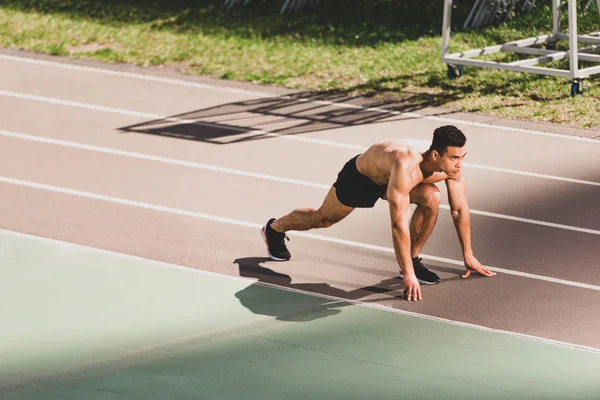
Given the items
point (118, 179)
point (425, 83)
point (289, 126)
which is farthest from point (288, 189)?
point (425, 83)

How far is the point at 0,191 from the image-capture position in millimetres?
10391

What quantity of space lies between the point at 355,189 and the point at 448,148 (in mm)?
914

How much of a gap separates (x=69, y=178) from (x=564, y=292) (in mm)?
5179

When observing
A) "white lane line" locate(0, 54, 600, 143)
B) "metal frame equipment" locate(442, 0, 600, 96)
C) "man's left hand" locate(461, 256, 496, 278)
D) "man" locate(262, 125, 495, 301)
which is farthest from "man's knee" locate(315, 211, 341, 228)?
"metal frame equipment" locate(442, 0, 600, 96)

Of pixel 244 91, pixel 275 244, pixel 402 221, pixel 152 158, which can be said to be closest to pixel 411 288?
pixel 402 221

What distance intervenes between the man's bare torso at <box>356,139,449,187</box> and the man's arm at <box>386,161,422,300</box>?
1.8 inches

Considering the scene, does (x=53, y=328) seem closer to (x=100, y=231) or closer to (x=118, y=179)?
(x=100, y=231)

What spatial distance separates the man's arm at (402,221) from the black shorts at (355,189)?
49 centimetres

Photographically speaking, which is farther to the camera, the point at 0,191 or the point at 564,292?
the point at 0,191

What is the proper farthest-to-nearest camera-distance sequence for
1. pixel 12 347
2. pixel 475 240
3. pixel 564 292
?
1. pixel 475 240
2. pixel 564 292
3. pixel 12 347

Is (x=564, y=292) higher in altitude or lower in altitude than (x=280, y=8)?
lower

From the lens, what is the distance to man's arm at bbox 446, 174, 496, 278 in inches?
305

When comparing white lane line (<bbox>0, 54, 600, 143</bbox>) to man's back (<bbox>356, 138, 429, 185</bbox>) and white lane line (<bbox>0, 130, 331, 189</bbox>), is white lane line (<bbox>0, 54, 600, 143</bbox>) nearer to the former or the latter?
white lane line (<bbox>0, 130, 331, 189</bbox>)

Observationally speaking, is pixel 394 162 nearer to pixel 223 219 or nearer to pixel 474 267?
pixel 474 267
